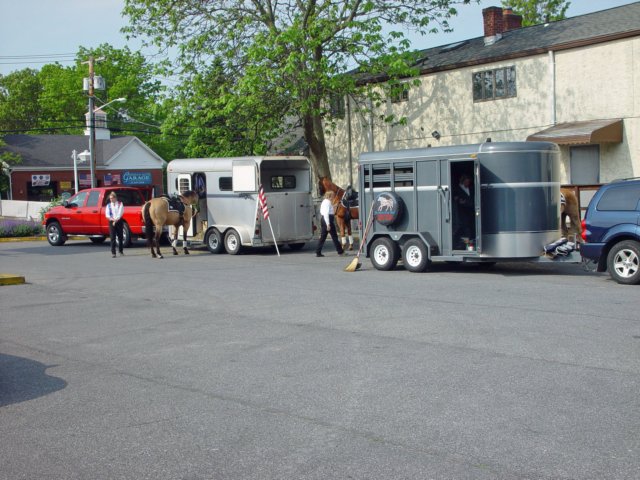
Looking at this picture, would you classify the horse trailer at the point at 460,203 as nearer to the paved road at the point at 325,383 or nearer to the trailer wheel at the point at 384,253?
the trailer wheel at the point at 384,253

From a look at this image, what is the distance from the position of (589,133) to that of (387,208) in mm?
10365

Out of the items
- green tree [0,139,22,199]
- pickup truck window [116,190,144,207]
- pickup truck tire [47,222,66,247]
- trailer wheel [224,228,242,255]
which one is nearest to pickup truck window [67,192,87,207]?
pickup truck tire [47,222,66,247]

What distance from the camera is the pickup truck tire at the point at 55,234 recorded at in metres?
29.7

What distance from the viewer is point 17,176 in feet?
198

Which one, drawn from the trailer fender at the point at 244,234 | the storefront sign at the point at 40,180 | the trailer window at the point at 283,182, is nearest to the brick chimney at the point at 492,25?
the trailer window at the point at 283,182

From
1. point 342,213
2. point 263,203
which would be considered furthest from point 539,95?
point 263,203

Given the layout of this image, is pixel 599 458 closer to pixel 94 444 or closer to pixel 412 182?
pixel 94 444

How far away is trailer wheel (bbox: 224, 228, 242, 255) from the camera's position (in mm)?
23812

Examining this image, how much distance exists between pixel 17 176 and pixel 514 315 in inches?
2166

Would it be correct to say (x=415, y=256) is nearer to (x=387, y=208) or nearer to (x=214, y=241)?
(x=387, y=208)

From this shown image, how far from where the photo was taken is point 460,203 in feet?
58.9

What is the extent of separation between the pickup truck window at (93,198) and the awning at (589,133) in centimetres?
1507

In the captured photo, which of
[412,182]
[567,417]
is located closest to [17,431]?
[567,417]

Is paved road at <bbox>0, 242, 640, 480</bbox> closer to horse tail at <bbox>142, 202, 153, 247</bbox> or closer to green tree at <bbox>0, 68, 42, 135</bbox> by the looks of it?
horse tail at <bbox>142, 202, 153, 247</bbox>
